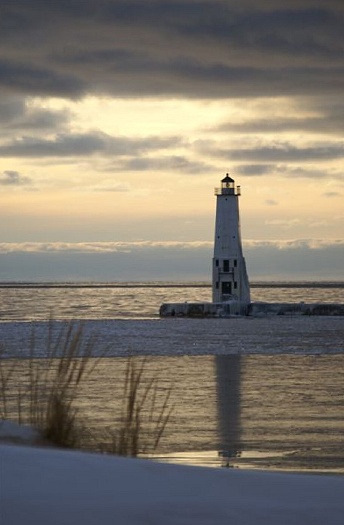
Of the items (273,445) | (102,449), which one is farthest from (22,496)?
(273,445)

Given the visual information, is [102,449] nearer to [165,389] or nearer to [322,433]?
[322,433]

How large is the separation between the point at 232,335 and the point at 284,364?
12681 mm

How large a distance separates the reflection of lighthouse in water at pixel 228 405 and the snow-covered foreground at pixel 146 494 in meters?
4.22

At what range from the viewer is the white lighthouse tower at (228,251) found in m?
51.9

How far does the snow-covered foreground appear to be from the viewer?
2.67 metres

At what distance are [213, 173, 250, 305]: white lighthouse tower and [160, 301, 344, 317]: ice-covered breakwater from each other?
0.85 meters

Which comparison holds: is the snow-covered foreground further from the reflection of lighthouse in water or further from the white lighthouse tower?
the white lighthouse tower

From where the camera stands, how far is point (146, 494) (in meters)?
2.86

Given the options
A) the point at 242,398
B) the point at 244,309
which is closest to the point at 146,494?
the point at 242,398

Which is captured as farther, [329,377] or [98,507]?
[329,377]

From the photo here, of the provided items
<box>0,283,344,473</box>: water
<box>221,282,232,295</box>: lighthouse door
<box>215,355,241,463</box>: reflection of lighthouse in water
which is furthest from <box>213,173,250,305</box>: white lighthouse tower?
<box>215,355,241,463</box>: reflection of lighthouse in water

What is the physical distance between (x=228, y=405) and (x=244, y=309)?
40.0 metres

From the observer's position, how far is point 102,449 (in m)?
4.82

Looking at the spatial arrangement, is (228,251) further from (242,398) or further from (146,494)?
(146,494)
